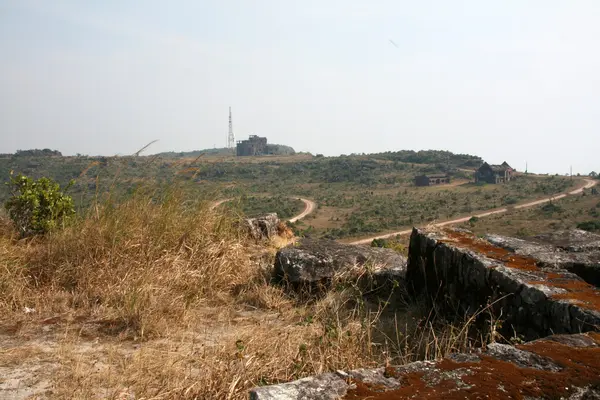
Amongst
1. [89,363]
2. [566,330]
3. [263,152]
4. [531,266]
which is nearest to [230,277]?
[89,363]

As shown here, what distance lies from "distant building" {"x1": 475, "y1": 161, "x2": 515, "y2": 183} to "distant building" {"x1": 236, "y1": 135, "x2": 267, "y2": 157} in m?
Result: 64.9

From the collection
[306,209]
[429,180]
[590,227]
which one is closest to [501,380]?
[590,227]

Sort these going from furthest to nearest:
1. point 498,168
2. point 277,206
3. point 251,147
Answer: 1. point 251,147
2. point 498,168
3. point 277,206

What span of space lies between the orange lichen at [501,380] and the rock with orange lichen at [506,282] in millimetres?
725

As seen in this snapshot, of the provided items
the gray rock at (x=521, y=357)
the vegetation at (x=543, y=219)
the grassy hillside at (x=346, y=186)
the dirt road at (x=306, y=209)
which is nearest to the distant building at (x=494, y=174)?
the grassy hillside at (x=346, y=186)

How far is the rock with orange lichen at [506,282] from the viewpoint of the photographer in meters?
2.87

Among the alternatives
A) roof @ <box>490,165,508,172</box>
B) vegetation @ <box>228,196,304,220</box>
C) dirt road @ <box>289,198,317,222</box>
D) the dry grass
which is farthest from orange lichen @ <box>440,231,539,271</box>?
roof @ <box>490,165,508,172</box>

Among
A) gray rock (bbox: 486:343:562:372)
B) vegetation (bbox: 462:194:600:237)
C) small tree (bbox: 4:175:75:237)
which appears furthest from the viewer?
vegetation (bbox: 462:194:600:237)

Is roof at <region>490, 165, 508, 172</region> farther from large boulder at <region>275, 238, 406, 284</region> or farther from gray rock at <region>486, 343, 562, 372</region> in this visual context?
gray rock at <region>486, 343, 562, 372</region>

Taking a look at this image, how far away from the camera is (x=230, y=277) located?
16.5 feet

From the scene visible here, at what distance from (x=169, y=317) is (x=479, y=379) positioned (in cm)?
284

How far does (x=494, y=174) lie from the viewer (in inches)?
2525

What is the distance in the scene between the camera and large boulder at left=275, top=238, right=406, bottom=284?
4.95 m

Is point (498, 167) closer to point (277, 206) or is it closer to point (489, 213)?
point (489, 213)
